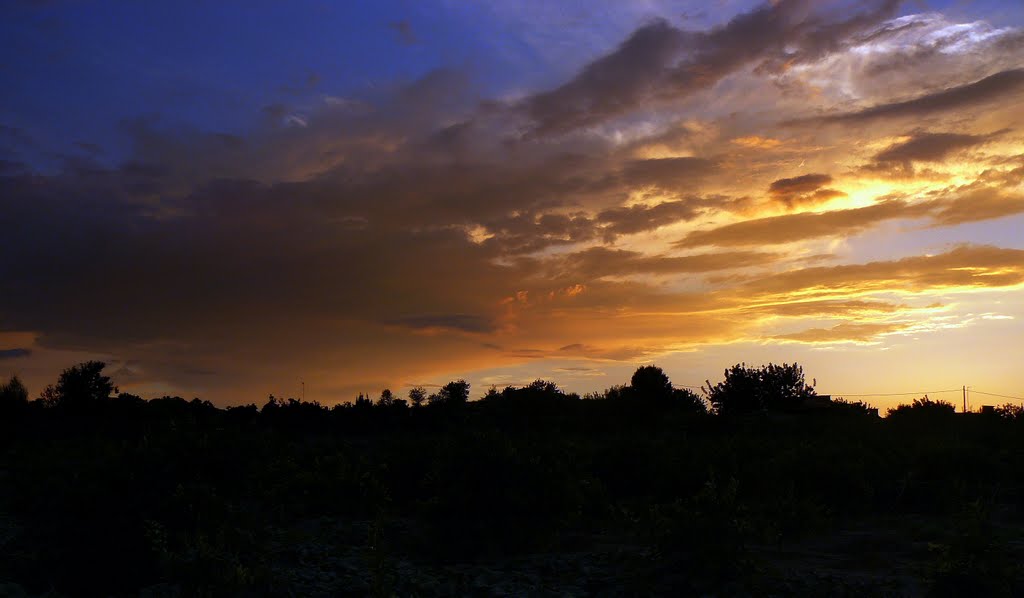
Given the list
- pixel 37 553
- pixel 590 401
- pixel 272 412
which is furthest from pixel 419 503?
pixel 590 401

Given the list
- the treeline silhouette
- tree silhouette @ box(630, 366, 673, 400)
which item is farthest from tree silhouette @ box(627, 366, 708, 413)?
the treeline silhouette

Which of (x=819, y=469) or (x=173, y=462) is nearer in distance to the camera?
(x=173, y=462)

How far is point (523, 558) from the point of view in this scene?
38.9 feet

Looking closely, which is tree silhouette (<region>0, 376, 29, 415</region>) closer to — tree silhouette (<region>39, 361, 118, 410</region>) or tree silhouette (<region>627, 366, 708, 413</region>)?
tree silhouette (<region>39, 361, 118, 410</region>)

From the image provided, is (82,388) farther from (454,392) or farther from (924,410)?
(924,410)

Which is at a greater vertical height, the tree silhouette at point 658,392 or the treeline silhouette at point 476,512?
the tree silhouette at point 658,392

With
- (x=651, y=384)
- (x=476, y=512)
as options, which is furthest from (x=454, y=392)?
(x=476, y=512)

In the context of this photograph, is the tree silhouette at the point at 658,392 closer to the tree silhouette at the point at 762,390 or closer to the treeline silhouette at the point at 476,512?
the tree silhouette at the point at 762,390

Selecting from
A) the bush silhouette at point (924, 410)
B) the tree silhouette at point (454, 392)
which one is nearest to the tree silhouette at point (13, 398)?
the tree silhouette at point (454, 392)

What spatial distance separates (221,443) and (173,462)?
1813mm

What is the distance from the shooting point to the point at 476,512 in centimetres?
1235

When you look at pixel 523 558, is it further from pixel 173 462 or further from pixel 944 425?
pixel 944 425

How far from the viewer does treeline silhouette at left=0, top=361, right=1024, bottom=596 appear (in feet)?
33.3

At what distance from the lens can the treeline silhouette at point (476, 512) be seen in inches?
399
